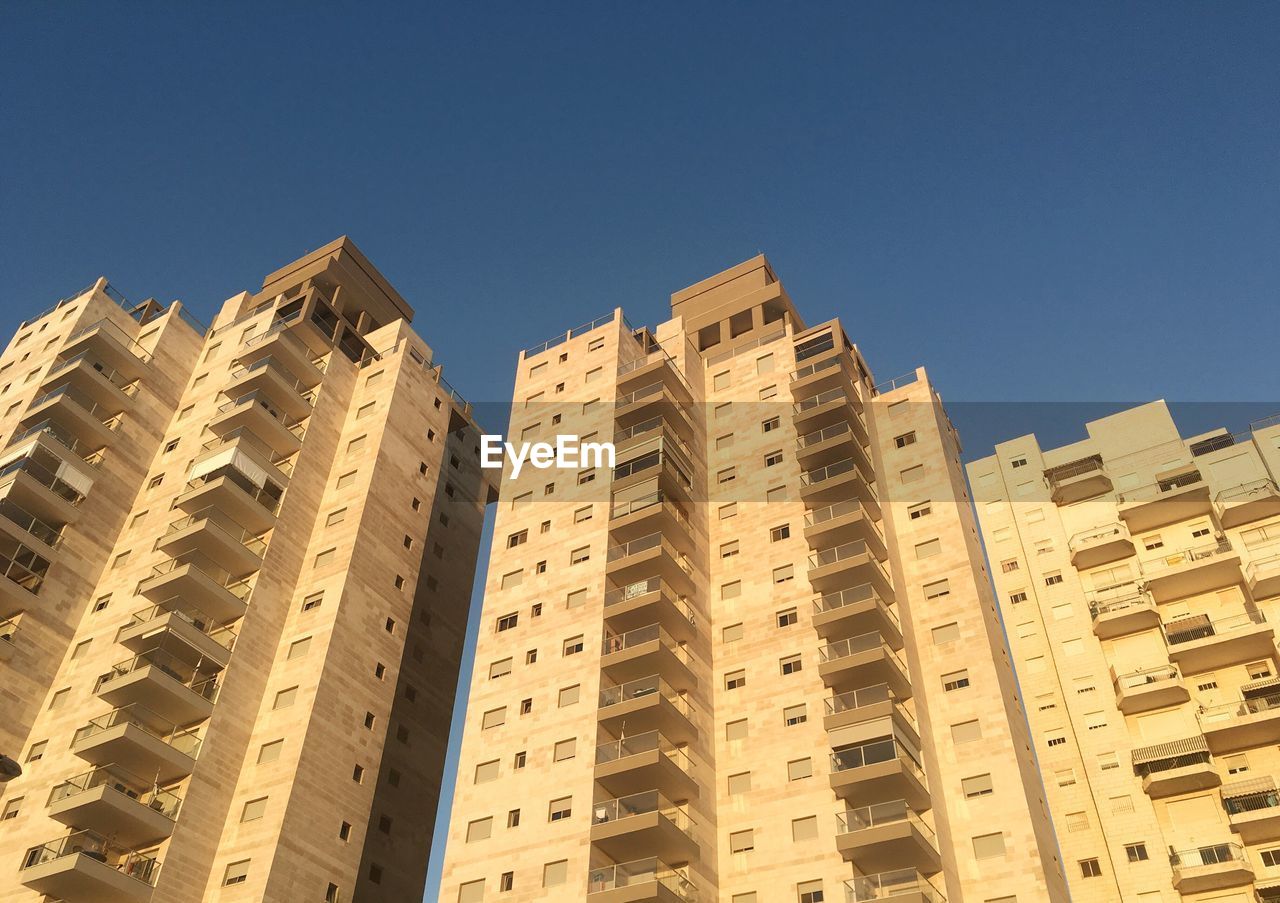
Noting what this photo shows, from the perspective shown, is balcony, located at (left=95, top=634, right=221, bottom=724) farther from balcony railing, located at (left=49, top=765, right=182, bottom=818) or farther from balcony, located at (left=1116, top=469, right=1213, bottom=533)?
balcony, located at (left=1116, top=469, right=1213, bottom=533)

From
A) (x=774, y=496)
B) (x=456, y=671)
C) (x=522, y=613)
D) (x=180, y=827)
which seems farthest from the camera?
(x=456, y=671)

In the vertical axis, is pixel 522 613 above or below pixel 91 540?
below

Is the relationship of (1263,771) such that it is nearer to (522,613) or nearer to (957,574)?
(957,574)

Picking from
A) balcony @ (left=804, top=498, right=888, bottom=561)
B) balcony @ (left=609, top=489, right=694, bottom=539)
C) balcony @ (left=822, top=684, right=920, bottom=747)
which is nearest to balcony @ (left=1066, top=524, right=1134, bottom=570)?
balcony @ (left=804, top=498, right=888, bottom=561)

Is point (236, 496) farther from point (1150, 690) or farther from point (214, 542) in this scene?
point (1150, 690)

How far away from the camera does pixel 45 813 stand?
145 ft

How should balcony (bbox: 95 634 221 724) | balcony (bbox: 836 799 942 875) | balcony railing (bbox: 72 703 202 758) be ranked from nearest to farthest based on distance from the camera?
balcony (bbox: 836 799 942 875)
balcony railing (bbox: 72 703 202 758)
balcony (bbox: 95 634 221 724)

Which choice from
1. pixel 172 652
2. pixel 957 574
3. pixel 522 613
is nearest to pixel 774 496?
pixel 957 574

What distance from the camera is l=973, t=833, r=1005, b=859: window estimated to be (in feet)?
132

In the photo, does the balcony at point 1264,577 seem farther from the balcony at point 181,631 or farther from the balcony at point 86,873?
the balcony at point 86,873

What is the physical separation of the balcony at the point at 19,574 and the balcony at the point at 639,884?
29.6m

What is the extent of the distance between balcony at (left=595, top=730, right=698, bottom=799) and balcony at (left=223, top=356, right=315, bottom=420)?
28815 mm

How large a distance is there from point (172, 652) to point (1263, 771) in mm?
46935

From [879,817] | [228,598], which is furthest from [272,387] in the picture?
[879,817]
